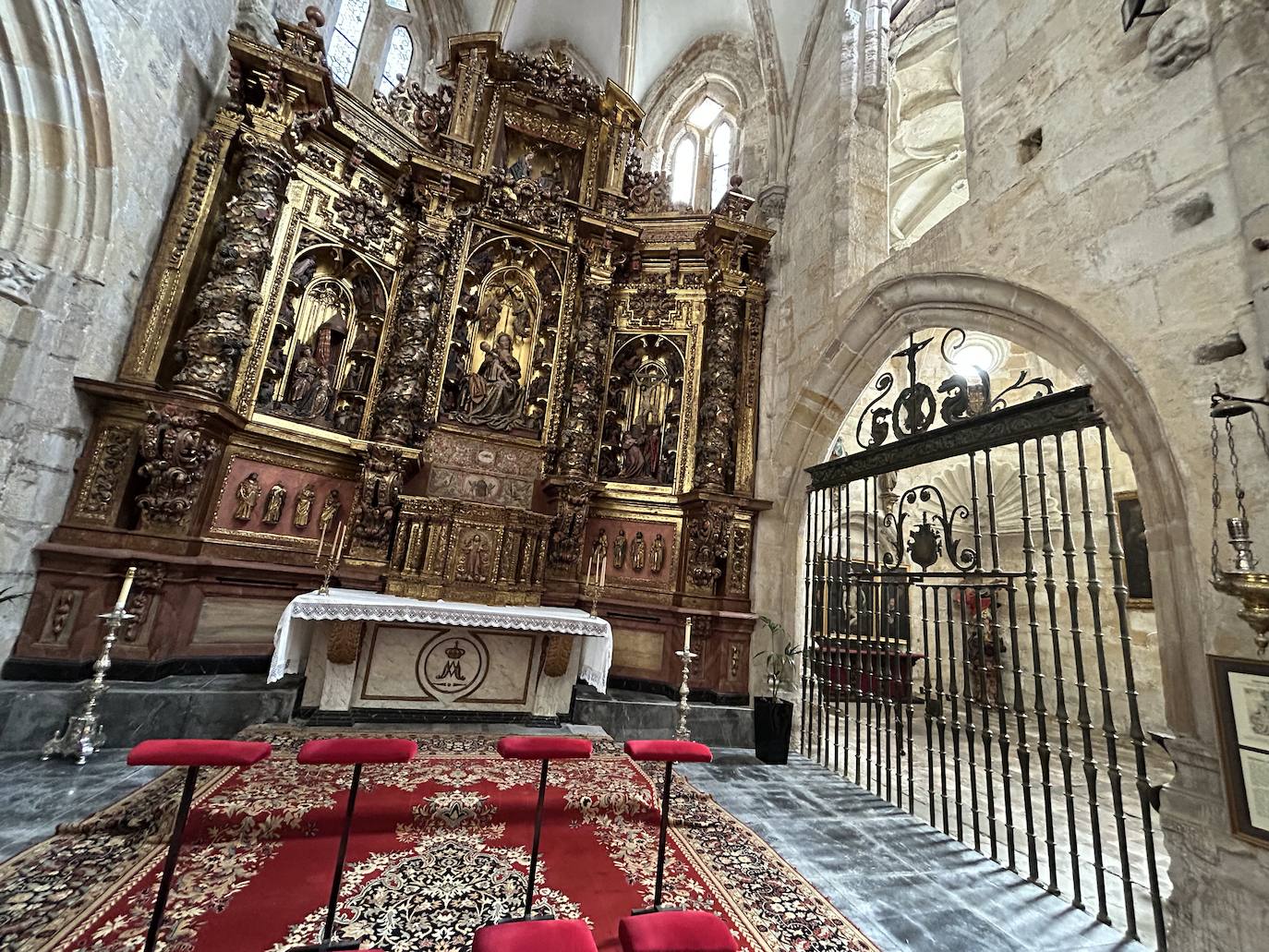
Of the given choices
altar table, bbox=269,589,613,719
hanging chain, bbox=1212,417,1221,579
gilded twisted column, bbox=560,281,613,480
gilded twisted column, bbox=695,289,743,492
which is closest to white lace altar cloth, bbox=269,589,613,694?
altar table, bbox=269,589,613,719

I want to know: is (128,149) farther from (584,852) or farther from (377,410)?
(584,852)

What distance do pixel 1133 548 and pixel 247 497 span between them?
11475mm

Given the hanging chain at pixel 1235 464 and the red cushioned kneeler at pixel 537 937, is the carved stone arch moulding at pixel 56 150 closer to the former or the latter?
the red cushioned kneeler at pixel 537 937

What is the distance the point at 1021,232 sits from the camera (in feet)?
13.8

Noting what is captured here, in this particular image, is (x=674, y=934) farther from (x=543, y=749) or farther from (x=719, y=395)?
(x=719, y=395)

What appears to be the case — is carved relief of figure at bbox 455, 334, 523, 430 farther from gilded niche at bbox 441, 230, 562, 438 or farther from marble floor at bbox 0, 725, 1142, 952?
marble floor at bbox 0, 725, 1142, 952

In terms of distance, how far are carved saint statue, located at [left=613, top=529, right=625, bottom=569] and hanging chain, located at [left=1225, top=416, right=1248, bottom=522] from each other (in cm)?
566

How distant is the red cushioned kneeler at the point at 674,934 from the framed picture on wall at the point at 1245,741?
265 centimetres

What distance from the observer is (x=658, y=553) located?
717 centimetres

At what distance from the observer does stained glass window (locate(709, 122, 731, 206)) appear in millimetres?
10219

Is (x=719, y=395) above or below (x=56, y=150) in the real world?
below

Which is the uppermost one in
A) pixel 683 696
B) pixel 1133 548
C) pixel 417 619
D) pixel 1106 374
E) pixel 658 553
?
pixel 1106 374

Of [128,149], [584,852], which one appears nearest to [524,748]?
[584,852]

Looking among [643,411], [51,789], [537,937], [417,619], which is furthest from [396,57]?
[537,937]
